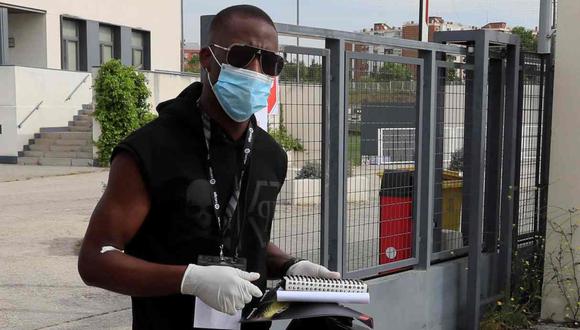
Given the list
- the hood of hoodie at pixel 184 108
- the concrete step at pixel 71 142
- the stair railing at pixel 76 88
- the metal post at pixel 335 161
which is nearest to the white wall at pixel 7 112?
the concrete step at pixel 71 142

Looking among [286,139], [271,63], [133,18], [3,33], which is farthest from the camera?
[133,18]

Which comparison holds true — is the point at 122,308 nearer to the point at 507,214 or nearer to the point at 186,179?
the point at 507,214

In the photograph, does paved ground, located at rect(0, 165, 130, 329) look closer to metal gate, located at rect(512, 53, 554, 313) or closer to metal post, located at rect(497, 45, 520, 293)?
metal post, located at rect(497, 45, 520, 293)

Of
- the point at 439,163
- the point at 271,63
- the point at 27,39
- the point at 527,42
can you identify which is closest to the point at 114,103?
the point at 27,39

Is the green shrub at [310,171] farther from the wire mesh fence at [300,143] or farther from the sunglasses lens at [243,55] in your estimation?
the sunglasses lens at [243,55]

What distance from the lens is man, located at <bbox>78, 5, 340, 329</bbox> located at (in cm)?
191

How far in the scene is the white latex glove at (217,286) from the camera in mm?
1880

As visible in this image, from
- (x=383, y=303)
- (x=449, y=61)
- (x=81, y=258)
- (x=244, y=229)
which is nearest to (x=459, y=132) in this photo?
(x=449, y=61)

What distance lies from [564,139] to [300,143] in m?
2.70

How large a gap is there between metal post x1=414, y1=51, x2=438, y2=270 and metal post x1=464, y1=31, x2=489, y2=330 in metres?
0.44

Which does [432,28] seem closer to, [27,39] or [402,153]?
[402,153]

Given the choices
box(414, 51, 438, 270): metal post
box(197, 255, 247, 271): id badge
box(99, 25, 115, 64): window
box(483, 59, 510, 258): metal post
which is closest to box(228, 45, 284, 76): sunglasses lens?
box(197, 255, 247, 271): id badge

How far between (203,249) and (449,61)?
4.08 meters

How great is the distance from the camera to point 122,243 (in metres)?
1.96
